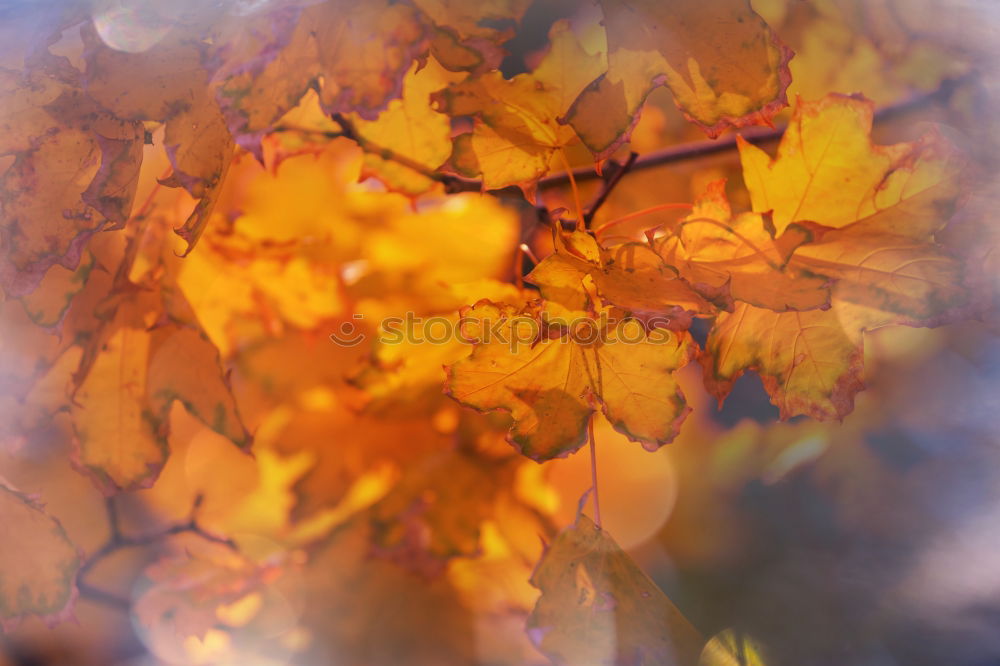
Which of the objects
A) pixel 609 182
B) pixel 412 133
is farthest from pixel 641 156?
pixel 412 133

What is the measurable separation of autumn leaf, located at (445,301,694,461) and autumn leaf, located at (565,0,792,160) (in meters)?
0.10

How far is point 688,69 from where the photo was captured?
1.01ft

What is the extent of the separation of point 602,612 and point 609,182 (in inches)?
10.3

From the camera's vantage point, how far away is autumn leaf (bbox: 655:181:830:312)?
32 cm

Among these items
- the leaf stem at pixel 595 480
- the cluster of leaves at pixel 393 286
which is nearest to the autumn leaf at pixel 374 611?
the cluster of leaves at pixel 393 286

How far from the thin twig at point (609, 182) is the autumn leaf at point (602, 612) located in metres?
0.19

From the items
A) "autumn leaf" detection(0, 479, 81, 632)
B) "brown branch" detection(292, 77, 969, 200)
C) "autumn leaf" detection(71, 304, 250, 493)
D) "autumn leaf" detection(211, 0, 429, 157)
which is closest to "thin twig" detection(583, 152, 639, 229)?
"brown branch" detection(292, 77, 969, 200)

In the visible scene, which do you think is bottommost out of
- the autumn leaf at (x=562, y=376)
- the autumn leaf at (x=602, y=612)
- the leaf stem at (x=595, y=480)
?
the autumn leaf at (x=602, y=612)

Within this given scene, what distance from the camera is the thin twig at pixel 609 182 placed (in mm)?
354

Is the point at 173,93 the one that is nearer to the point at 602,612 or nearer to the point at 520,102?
the point at 520,102

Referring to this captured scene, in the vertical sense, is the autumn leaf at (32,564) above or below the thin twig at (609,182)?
below

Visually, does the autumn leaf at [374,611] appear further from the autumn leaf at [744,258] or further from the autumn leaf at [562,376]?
the autumn leaf at [744,258]


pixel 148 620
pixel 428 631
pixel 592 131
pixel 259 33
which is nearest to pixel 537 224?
pixel 592 131

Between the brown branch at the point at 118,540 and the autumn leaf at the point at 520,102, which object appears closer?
the autumn leaf at the point at 520,102
